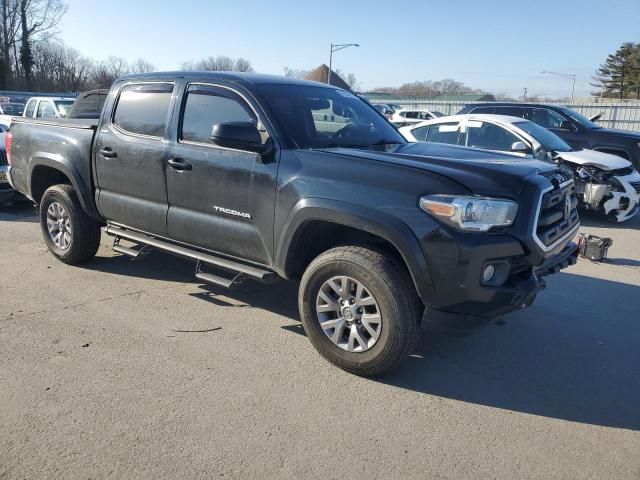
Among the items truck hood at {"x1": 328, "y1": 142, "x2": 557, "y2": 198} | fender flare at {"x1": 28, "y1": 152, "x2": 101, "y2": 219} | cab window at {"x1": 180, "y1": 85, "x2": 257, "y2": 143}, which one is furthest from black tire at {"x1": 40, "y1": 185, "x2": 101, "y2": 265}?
truck hood at {"x1": 328, "y1": 142, "x2": 557, "y2": 198}

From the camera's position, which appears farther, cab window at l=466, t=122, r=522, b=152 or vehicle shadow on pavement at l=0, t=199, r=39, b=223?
cab window at l=466, t=122, r=522, b=152

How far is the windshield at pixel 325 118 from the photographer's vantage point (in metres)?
4.07

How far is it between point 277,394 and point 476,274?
1.43 metres

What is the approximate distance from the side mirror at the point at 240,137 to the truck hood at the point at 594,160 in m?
6.54

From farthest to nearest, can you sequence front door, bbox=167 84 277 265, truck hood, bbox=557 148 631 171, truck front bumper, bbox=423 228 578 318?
truck hood, bbox=557 148 631 171
front door, bbox=167 84 277 265
truck front bumper, bbox=423 228 578 318

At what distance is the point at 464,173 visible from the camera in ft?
11.1

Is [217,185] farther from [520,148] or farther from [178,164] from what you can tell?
[520,148]

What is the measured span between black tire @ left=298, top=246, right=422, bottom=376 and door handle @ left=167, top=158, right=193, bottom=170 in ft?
4.71

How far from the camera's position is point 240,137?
12.3 ft

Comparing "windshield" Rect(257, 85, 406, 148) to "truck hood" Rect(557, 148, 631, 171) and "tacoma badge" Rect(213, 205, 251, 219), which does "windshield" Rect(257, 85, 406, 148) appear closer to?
"tacoma badge" Rect(213, 205, 251, 219)

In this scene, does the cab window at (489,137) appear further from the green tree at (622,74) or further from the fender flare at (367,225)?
the green tree at (622,74)

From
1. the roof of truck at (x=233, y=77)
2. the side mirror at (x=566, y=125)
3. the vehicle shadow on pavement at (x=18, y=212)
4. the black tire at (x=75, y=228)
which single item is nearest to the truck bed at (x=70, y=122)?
the black tire at (x=75, y=228)

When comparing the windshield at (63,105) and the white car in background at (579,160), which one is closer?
the white car in background at (579,160)

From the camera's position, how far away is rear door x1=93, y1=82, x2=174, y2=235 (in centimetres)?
468
